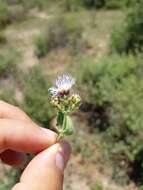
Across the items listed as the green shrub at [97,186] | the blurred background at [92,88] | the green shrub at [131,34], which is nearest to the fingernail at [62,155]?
the blurred background at [92,88]

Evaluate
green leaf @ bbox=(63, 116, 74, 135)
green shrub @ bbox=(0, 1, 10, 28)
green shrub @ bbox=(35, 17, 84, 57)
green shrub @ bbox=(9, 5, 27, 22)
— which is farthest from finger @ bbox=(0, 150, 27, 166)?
green shrub @ bbox=(9, 5, 27, 22)

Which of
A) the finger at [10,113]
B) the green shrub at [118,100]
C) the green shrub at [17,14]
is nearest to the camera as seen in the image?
the finger at [10,113]

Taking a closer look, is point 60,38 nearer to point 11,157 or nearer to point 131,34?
point 131,34

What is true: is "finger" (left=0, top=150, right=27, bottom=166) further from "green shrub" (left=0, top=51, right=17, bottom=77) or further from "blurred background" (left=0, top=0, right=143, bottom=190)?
"green shrub" (left=0, top=51, right=17, bottom=77)

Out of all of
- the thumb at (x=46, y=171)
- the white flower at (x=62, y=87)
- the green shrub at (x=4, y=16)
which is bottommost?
the green shrub at (x=4, y=16)

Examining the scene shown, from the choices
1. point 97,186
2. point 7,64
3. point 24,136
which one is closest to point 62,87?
point 24,136

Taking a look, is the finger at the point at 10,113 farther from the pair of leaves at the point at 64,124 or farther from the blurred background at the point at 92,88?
the blurred background at the point at 92,88
